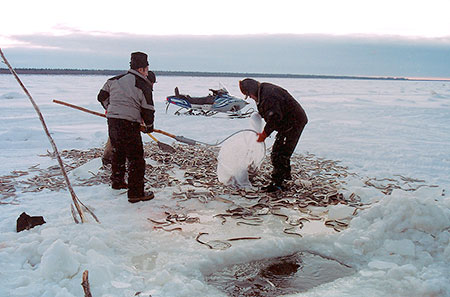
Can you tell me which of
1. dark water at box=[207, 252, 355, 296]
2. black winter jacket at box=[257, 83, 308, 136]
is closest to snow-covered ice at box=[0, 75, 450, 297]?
dark water at box=[207, 252, 355, 296]

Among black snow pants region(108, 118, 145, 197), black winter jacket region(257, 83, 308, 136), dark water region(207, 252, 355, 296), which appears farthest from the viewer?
black winter jacket region(257, 83, 308, 136)

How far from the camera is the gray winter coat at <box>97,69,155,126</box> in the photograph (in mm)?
4668

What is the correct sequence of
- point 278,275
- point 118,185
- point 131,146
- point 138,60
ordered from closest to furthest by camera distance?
point 278,275
point 138,60
point 131,146
point 118,185

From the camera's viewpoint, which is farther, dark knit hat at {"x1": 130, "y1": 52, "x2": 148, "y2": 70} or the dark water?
dark knit hat at {"x1": 130, "y1": 52, "x2": 148, "y2": 70}

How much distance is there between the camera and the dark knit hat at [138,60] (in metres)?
4.66

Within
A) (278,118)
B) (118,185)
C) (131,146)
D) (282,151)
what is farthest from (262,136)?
(118,185)

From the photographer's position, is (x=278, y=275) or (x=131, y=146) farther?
(x=131, y=146)

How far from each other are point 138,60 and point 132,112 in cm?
68

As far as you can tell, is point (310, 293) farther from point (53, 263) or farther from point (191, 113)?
point (191, 113)

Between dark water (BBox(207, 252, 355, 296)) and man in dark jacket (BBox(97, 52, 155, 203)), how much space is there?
2147 millimetres

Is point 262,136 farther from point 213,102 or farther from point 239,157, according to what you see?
point 213,102

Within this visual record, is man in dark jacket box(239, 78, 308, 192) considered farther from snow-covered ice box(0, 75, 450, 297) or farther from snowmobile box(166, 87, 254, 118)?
snowmobile box(166, 87, 254, 118)

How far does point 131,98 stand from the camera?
4.70 m

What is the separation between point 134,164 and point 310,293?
292 cm
